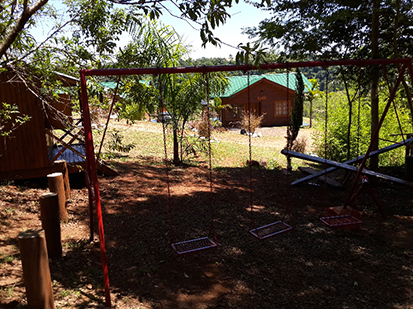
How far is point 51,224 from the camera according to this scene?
4.69 m

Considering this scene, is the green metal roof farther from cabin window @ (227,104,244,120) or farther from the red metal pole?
the red metal pole

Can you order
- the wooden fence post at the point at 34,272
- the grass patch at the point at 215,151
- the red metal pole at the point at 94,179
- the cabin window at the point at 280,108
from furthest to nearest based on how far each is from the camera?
the cabin window at the point at 280,108
the grass patch at the point at 215,151
the red metal pole at the point at 94,179
the wooden fence post at the point at 34,272

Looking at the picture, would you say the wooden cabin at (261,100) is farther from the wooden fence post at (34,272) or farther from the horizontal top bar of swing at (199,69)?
the wooden fence post at (34,272)

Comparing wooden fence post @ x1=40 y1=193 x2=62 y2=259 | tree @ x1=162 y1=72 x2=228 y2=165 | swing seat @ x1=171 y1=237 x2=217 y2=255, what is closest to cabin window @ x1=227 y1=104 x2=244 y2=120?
tree @ x1=162 y1=72 x2=228 y2=165

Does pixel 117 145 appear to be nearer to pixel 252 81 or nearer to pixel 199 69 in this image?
pixel 199 69

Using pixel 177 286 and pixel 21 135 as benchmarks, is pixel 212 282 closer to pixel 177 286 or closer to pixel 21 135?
pixel 177 286

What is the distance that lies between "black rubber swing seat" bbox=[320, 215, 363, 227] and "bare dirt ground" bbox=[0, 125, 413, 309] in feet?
1.16

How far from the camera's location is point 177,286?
13.5 feet

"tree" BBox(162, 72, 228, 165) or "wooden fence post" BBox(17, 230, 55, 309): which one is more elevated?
"tree" BBox(162, 72, 228, 165)

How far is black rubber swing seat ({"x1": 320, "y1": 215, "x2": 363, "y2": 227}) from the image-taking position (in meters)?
5.29

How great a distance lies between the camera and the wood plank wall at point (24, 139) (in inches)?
286

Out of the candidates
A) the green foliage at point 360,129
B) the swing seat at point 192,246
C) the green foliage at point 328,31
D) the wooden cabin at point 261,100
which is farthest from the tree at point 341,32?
the wooden cabin at point 261,100

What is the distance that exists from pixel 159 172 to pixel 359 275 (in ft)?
22.6

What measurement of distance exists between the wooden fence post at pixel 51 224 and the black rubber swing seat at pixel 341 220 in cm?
427
